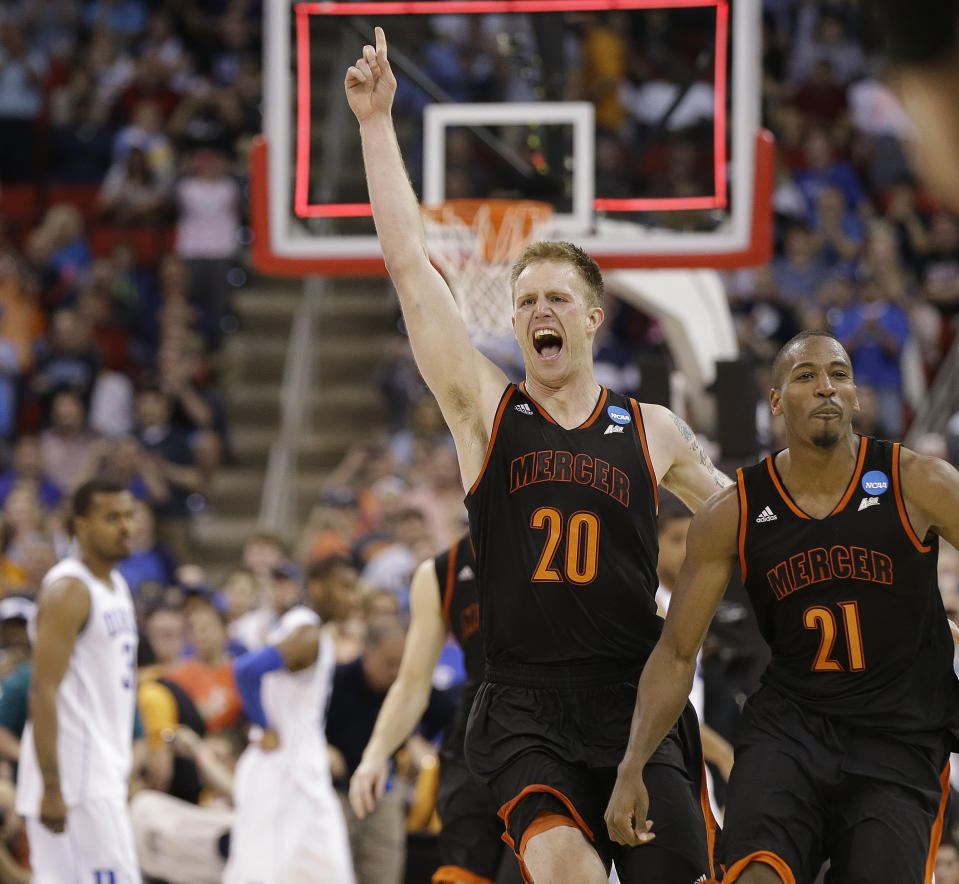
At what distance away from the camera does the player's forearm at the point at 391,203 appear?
4938 millimetres

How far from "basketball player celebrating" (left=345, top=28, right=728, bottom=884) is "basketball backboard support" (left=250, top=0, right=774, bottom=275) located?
3.64 metres

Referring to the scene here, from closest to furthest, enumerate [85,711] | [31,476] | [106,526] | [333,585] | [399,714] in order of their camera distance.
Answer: [399,714] → [85,711] → [106,526] → [333,585] → [31,476]

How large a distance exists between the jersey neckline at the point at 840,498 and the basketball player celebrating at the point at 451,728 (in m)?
1.93

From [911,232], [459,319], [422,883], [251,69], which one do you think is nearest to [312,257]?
[422,883]

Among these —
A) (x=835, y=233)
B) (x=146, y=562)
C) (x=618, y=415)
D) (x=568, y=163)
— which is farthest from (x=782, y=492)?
(x=835, y=233)

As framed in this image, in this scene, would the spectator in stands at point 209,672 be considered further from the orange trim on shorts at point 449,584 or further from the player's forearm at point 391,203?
the player's forearm at point 391,203

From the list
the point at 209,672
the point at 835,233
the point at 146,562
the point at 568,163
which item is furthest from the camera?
the point at 835,233

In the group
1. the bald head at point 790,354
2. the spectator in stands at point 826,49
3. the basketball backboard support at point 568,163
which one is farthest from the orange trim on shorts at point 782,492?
the spectator in stands at point 826,49

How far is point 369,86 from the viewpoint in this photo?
5.01 m

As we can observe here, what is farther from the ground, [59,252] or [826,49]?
[826,49]

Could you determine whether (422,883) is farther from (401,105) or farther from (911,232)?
(911,232)

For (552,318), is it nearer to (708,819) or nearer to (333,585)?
(708,819)

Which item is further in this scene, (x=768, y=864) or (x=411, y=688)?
(x=411, y=688)

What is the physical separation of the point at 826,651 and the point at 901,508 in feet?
1.54
